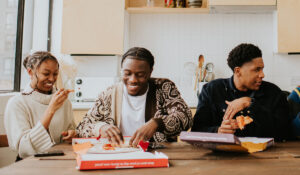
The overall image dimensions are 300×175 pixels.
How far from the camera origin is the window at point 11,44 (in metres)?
2.86

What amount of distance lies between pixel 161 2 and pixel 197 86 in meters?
1.16

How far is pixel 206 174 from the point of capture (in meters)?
0.89

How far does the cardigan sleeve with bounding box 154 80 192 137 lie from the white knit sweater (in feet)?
1.90

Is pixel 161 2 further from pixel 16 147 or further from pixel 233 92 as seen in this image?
pixel 16 147

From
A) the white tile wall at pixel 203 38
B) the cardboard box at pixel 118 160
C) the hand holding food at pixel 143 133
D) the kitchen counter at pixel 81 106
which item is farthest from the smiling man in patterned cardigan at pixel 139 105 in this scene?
the white tile wall at pixel 203 38

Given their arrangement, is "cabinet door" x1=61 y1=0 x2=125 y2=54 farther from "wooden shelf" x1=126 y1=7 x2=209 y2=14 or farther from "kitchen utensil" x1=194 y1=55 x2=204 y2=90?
"kitchen utensil" x1=194 y1=55 x2=204 y2=90

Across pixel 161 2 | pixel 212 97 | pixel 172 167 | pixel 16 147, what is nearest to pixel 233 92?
pixel 212 97

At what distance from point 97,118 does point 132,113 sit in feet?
0.73

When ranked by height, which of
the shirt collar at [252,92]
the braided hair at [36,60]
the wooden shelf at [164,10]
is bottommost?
the shirt collar at [252,92]

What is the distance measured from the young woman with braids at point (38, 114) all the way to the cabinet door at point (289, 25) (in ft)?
8.03

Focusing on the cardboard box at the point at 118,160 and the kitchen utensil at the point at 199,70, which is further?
the kitchen utensil at the point at 199,70

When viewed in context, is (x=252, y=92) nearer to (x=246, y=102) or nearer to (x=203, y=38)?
(x=246, y=102)

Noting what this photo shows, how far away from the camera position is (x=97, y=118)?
1645 mm

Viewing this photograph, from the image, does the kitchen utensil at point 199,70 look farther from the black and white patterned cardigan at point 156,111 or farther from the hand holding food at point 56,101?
the hand holding food at point 56,101
